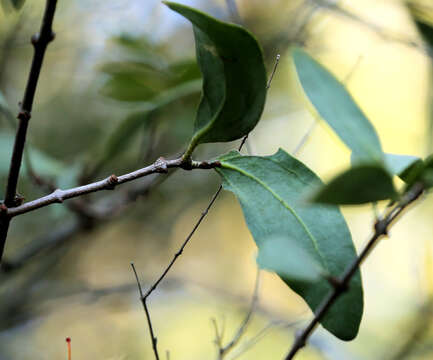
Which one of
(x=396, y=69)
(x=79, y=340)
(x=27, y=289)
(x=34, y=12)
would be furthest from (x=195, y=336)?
(x=396, y=69)

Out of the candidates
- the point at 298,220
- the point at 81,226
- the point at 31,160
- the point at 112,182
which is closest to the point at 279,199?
the point at 298,220

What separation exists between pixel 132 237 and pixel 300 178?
146 centimetres

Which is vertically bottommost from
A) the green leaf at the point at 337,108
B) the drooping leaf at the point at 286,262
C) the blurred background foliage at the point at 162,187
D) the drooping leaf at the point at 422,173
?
the blurred background foliage at the point at 162,187

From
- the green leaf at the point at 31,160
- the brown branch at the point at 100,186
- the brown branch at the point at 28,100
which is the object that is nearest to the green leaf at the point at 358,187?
the brown branch at the point at 100,186

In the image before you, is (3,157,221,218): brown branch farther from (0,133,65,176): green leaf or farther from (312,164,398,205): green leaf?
(0,133,65,176): green leaf

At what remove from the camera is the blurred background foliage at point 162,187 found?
0.98 meters

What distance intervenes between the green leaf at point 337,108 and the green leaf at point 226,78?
0.03 m

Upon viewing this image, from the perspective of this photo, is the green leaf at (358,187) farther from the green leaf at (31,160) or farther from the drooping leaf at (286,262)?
the green leaf at (31,160)

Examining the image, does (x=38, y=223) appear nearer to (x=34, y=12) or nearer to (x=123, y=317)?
(x=123, y=317)

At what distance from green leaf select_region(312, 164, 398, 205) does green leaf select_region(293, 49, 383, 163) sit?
0.04 metres

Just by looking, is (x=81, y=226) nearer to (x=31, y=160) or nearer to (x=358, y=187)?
(x=31, y=160)

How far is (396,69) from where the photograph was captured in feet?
6.48

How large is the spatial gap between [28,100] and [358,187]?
267 mm

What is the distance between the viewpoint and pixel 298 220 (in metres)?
0.39
